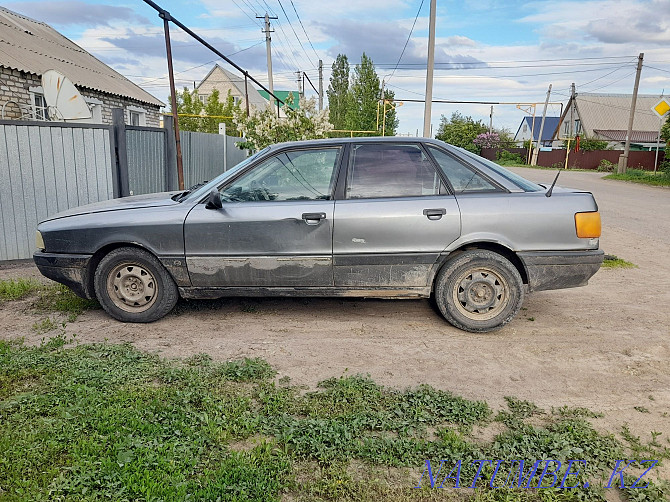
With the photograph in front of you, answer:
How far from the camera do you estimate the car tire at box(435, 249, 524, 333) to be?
14.9 feet

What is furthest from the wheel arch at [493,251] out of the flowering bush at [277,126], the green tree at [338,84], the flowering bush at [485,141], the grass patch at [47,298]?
the flowering bush at [485,141]

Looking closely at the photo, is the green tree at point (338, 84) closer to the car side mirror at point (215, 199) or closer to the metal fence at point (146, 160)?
the metal fence at point (146, 160)

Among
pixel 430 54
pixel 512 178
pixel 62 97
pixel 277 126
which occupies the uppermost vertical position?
pixel 430 54

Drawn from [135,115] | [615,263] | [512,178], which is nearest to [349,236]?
[512,178]

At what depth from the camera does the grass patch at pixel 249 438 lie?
247 centimetres

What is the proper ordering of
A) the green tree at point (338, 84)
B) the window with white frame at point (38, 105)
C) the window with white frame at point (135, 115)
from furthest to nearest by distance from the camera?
the green tree at point (338, 84), the window with white frame at point (135, 115), the window with white frame at point (38, 105)

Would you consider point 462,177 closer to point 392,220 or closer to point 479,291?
point 392,220

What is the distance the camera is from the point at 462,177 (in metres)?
4.65

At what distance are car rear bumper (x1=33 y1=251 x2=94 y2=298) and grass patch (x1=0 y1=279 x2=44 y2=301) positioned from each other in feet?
3.54

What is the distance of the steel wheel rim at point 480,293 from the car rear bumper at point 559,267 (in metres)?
0.27

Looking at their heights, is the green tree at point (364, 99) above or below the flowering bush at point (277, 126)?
above

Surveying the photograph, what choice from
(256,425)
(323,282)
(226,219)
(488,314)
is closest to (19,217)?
(226,219)

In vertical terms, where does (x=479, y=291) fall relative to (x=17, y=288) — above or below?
above

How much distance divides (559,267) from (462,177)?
1.16m
